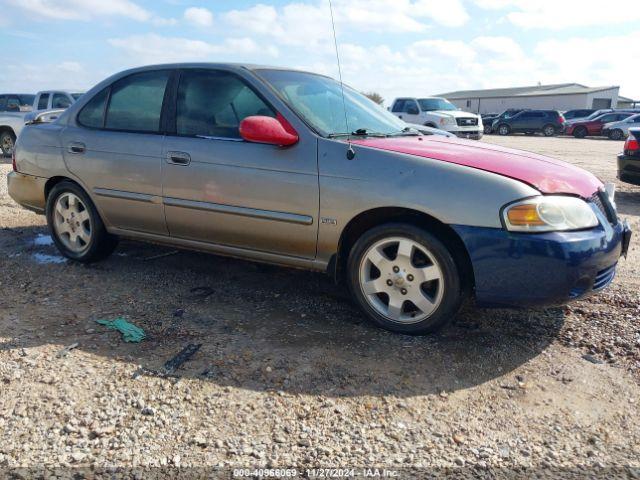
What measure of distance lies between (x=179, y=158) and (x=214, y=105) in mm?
476

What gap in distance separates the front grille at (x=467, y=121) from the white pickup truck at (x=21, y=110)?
12.3 metres

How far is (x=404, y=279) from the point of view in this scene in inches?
130

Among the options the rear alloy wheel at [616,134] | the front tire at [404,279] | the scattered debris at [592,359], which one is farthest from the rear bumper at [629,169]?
the rear alloy wheel at [616,134]

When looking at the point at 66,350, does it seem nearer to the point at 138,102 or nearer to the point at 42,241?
the point at 138,102

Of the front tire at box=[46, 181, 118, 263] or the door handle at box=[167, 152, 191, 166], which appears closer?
the door handle at box=[167, 152, 191, 166]

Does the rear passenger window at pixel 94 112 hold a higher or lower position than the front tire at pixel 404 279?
higher

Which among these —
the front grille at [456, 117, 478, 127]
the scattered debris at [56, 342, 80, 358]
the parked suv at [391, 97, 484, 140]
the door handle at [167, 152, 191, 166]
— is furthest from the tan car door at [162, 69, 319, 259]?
the front grille at [456, 117, 478, 127]

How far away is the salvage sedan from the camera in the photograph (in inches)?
119

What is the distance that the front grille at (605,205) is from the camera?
336 cm

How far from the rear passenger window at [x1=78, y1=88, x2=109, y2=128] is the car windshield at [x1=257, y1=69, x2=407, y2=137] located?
1.53 meters

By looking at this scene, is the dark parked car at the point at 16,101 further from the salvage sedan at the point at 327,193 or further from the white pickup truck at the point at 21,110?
the salvage sedan at the point at 327,193

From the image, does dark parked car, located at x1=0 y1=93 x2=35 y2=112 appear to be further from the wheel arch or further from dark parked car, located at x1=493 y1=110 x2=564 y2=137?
dark parked car, located at x1=493 y1=110 x2=564 y2=137

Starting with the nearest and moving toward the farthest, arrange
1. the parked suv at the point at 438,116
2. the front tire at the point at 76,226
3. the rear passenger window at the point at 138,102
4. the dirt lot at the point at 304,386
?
the dirt lot at the point at 304,386
the rear passenger window at the point at 138,102
the front tire at the point at 76,226
the parked suv at the point at 438,116

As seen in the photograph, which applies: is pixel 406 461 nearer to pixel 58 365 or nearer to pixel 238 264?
pixel 58 365
